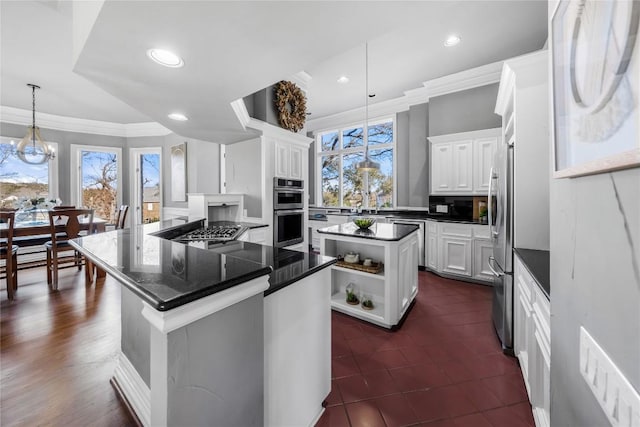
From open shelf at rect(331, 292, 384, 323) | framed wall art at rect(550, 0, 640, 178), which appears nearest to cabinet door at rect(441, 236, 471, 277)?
open shelf at rect(331, 292, 384, 323)

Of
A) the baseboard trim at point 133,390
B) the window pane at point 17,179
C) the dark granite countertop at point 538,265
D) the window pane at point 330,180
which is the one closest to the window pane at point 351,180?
the window pane at point 330,180

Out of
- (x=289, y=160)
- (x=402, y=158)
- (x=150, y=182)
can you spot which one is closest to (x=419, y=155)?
(x=402, y=158)

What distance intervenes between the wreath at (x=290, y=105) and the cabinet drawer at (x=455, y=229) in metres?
2.77

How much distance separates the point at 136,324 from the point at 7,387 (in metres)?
1.05

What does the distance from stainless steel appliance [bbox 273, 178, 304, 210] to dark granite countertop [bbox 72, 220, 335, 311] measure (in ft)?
7.39

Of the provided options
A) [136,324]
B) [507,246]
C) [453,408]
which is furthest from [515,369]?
[136,324]

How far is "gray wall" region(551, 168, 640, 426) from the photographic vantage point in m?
0.44

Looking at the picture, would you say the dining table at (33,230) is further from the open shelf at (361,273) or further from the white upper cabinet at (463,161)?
the white upper cabinet at (463,161)

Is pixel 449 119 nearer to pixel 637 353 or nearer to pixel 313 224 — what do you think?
pixel 313 224

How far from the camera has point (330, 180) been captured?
6.49 meters

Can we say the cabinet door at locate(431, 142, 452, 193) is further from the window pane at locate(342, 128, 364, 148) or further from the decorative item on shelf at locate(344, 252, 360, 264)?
the decorative item on shelf at locate(344, 252, 360, 264)

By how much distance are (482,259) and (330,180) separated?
3797 mm

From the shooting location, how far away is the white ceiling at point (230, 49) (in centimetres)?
122

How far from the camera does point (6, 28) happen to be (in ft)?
8.66
